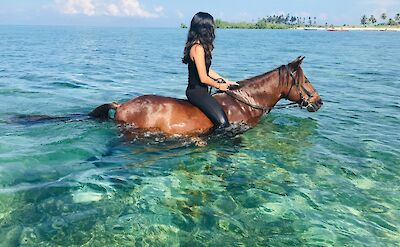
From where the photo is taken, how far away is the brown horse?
8062mm

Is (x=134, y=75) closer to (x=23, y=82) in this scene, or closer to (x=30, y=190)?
(x=23, y=82)

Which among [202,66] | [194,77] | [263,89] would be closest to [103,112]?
[194,77]

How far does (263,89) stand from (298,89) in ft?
3.23

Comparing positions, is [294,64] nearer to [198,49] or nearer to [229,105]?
[229,105]

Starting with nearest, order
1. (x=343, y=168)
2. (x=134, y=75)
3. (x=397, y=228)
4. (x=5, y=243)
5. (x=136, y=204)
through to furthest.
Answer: (x=5, y=243)
(x=397, y=228)
(x=136, y=204)
(x=343, y=168)
(x=134, y=75)

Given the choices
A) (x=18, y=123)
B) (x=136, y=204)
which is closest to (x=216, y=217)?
(x=136, y=204)

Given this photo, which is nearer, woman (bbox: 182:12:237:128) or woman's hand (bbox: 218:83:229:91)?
woman (bbox: 182:12:237:128)

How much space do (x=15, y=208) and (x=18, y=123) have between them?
4.35m

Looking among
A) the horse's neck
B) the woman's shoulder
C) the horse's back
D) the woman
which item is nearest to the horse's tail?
the horse's back

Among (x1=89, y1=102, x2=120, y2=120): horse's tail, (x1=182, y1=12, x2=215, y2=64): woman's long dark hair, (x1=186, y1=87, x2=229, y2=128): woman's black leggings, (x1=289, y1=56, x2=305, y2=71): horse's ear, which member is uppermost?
(x1=182, y1=12, x2=215, y2=64): woman's long dark hair

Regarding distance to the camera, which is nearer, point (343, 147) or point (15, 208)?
point (15, 208)

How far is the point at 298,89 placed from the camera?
9805mm

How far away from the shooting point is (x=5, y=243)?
4.52m

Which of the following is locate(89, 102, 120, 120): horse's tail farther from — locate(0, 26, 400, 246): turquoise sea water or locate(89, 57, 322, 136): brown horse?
locate(0, 26, 400, 246): turquoise sea water
